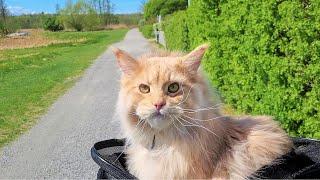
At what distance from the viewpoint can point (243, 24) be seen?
26.2ft

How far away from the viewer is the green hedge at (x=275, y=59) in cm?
586

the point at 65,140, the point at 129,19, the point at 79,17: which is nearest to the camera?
the point at 65,140

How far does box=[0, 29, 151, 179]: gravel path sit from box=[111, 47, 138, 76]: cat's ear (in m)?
0.88

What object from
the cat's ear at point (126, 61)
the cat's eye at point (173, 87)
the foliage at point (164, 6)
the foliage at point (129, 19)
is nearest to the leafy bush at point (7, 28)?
the foliage at point (164, 6)

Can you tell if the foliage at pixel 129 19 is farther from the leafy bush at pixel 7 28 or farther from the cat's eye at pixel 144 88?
the cat's eye at pixel 144 88

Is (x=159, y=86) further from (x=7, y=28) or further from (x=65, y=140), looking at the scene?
(x=7, y=28)

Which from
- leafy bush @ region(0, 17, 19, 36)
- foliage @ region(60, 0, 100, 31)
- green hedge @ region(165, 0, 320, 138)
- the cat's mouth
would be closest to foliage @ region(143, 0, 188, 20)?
leafy bush @ region(0, 17, 19, 36)

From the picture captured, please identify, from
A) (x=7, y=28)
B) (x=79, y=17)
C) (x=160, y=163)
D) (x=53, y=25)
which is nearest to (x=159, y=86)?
(x=160, y=163)

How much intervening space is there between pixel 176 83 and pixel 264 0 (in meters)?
4.47

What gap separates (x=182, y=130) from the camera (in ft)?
9.09

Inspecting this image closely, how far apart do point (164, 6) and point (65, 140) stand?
52.6 metres

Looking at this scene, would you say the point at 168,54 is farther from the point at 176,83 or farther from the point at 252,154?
the point at 252,154

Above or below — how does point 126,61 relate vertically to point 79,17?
above

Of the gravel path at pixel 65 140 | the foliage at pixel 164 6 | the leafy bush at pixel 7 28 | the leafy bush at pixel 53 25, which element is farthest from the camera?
the leafy bush at pixel 53 25
